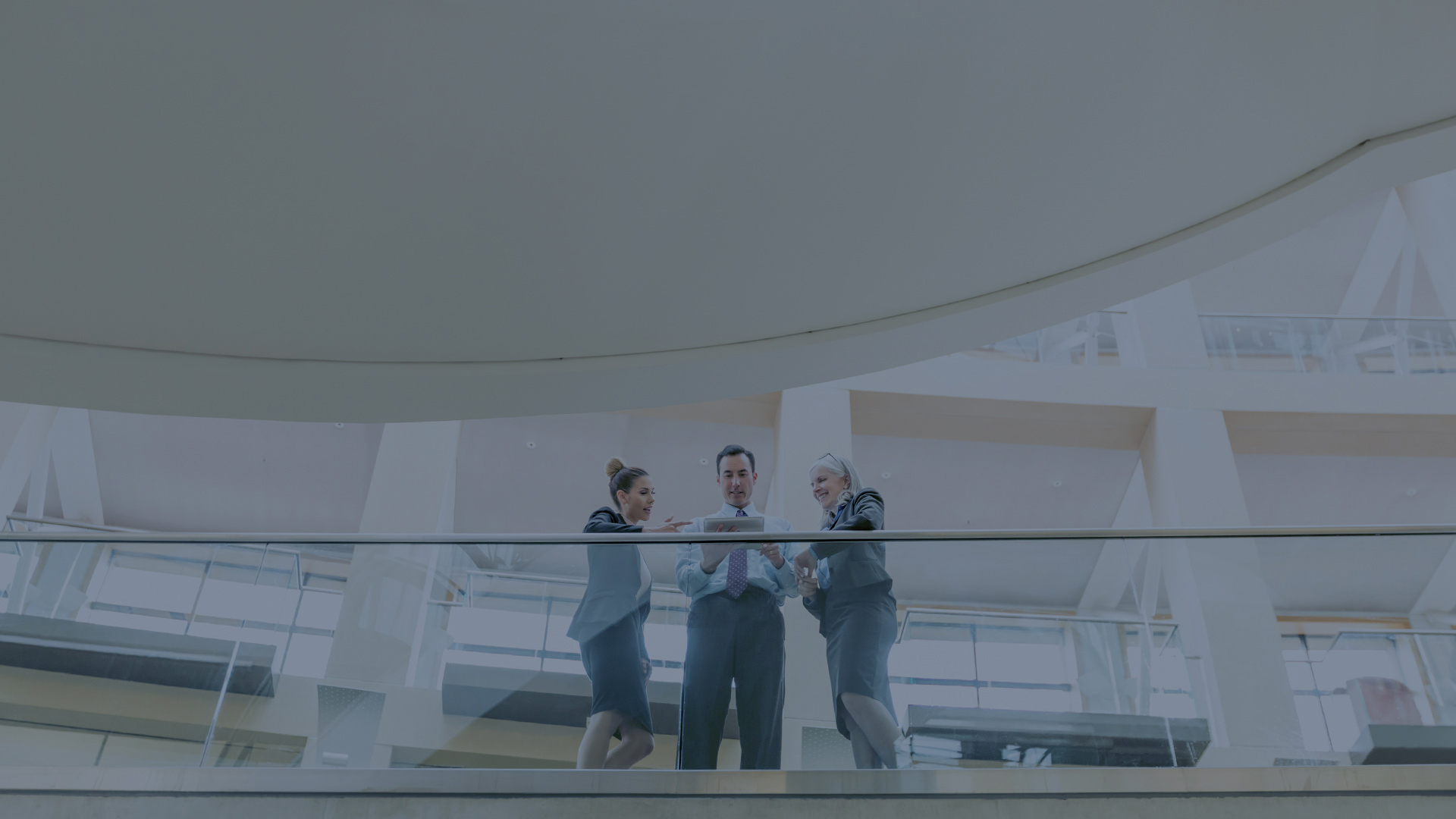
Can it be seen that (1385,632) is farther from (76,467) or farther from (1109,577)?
(76,467)

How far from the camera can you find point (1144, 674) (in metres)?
4.54

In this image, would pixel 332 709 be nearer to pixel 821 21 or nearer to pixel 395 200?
pixel 395 200

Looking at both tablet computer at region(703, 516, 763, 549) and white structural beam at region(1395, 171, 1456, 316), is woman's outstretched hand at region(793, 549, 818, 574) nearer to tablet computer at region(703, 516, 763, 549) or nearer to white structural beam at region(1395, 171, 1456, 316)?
tablet computer at region(703, 516, 763, 549)

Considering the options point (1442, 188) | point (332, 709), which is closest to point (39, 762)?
point (332, 709)

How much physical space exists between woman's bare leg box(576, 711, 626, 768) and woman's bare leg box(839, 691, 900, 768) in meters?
1.01

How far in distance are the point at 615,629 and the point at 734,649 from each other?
550 mm

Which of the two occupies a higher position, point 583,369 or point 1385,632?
point 583,369

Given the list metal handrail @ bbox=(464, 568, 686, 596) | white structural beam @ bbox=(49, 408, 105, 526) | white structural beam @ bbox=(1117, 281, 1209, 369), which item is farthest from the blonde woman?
white structural beam @ bbox=(49, 408, 105, 526)

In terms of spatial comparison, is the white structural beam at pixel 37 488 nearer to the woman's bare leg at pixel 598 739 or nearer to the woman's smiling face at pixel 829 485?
the woman's bare leg at pixel 598 739

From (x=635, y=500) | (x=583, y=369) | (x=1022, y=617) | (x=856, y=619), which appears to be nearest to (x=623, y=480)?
(x=635, y=500)

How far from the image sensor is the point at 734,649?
4613mm

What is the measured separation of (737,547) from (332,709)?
1.98m

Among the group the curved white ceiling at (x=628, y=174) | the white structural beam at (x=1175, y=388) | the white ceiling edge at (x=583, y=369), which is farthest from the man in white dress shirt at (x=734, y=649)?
the white structural beam at (x=1175, y=388)

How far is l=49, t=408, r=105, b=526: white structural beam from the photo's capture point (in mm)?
14562
